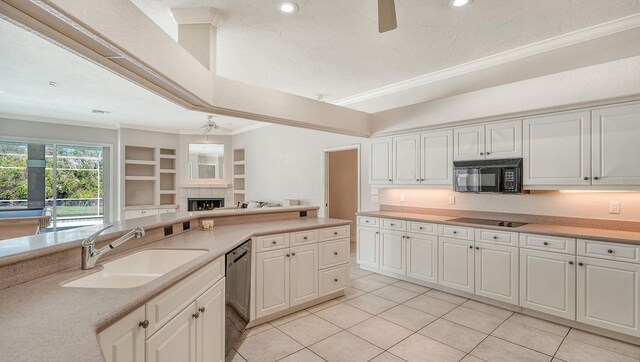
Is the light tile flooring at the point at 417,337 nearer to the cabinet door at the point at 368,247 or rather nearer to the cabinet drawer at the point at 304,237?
the cabinet drawer at the point at 304,237

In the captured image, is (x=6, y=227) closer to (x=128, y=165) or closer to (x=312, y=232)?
(x=128, y=165)

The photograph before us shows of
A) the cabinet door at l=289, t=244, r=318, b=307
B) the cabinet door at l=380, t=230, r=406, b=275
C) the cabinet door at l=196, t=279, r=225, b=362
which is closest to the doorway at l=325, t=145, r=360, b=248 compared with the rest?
the cabinet door at l=380, t=230, r=406, b=275

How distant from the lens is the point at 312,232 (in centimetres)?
320

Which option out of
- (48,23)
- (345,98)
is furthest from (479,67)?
(48,23)

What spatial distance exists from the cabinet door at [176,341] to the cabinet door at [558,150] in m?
3.42

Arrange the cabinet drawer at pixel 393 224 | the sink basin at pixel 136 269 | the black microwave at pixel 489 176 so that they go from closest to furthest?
the sink basin at pixel 136 269, the black microwave at pixel 489 176, the cabinet drawer at pixel 393 224

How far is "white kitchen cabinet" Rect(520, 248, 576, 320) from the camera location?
275 centimetres

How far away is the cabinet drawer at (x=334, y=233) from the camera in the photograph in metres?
3.29

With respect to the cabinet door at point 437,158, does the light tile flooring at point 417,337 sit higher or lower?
lower

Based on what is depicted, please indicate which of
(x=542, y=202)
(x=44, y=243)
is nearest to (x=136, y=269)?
(x=44, y=243)

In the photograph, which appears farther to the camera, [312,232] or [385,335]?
[312,232]

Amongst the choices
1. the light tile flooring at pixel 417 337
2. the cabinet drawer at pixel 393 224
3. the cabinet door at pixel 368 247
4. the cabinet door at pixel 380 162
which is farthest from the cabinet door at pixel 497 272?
the cabinet door at pixel 380 162

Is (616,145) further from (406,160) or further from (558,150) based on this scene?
(406,160)

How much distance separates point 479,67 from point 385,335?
312cm
